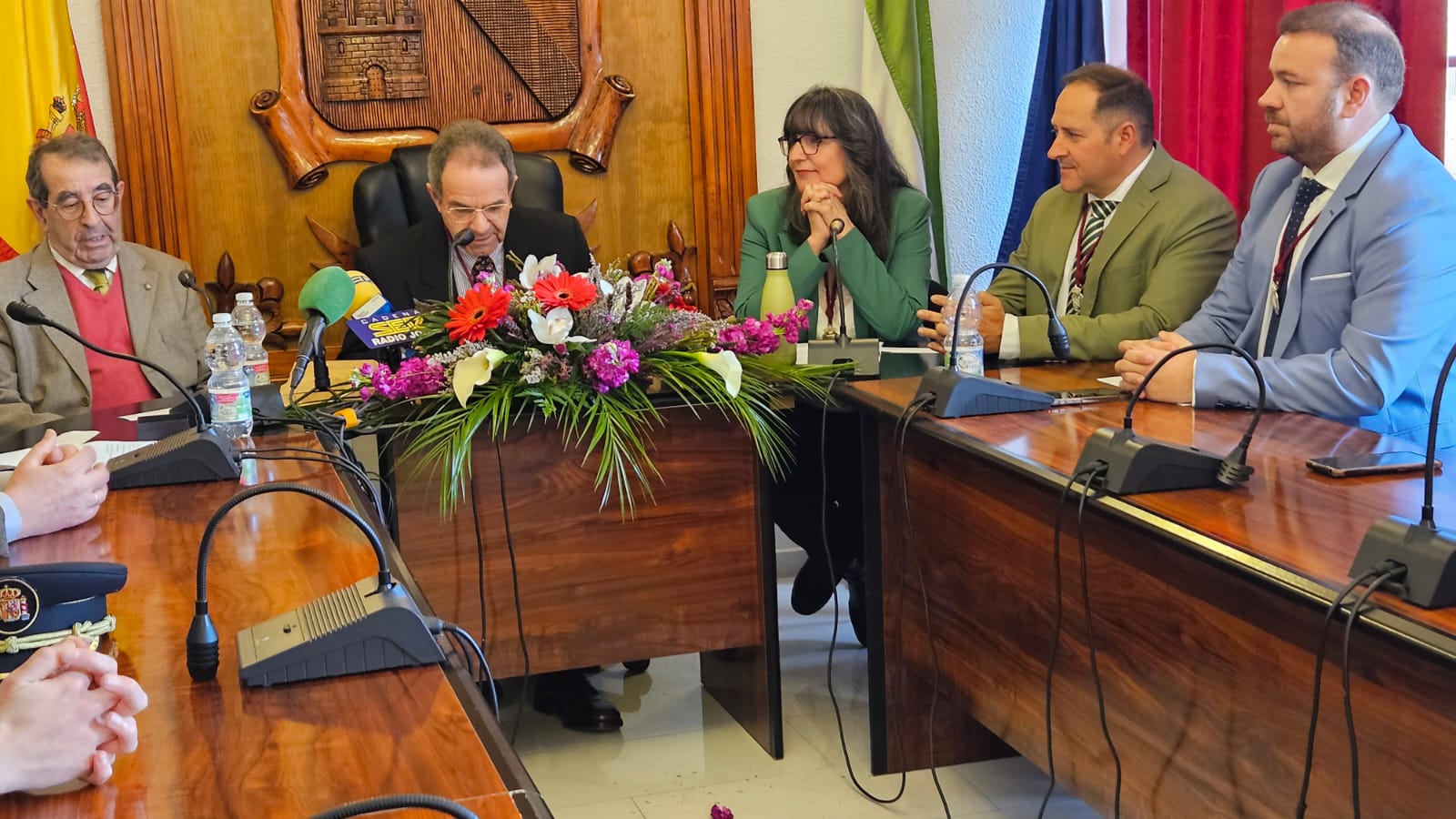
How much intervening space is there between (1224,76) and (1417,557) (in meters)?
2.28

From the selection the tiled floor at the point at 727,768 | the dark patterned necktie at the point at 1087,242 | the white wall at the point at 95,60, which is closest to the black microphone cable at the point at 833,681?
the tiled floor at the point at 727,768

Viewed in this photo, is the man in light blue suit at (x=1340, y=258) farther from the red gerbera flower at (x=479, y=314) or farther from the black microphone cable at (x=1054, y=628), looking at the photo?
the red gerbera flower at (x=479, y=314)

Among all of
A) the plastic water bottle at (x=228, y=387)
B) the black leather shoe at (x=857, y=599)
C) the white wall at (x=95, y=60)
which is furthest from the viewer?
the white wall at (x=95, y=60)

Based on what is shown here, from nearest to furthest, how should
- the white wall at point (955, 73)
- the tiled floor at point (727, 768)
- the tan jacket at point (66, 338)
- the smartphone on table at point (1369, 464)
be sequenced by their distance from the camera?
the smartphone on table at point (1369, 464) → the tiled floor at point (727, 768) → the tan jacket at point (66, 338) → the white wall at point (955, 73)

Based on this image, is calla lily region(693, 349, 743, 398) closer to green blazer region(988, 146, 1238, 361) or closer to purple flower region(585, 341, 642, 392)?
purple flower region(585, 341, 642, 392)

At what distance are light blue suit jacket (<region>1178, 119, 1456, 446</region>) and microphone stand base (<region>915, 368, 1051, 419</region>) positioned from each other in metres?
0.27

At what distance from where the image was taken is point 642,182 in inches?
170

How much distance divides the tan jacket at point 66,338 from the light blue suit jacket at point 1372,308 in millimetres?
2247

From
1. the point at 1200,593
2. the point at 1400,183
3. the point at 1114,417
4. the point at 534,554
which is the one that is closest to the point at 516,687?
the point at 534,554

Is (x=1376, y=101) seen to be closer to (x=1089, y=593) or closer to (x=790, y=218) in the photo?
(x=1089, y=593)

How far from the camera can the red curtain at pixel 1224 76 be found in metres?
2.85

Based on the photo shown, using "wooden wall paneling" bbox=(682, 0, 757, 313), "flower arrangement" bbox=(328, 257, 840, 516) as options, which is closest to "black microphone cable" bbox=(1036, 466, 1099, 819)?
"flower arrangement" bbox=(328, 257, 840, 516)

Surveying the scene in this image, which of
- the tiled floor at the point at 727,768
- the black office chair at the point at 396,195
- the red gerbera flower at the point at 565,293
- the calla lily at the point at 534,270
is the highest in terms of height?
the black office chair at the point at 396,195

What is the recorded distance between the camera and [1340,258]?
2.45 m
